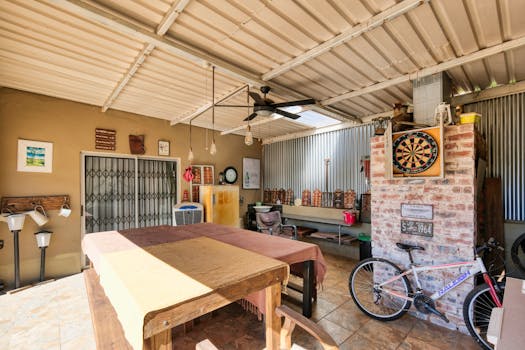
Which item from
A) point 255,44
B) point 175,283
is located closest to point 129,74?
point 255,44

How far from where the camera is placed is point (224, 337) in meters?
2.38

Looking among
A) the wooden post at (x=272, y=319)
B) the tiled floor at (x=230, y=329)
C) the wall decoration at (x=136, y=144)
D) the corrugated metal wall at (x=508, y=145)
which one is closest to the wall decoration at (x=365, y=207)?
the corrugated metal wall at (x=508, y=145)

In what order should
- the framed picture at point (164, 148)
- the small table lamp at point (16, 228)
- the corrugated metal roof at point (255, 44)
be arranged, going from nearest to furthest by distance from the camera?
1. the corrugated metal roof at point (255, 44)
2. the small table lamp at point (16, 228)
3. the framed picture at point (164, 148)

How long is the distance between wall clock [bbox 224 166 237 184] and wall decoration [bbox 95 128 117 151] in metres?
2.72

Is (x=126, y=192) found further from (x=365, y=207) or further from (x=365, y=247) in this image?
(x=365, y=207)

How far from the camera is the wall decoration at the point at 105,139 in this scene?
4566 millimetres

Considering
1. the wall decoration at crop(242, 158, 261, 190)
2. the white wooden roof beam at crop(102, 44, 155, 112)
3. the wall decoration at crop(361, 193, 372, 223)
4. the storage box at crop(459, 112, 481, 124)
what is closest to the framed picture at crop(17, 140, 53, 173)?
the white wooden roof beam at crop(102, 44, 155, 112)

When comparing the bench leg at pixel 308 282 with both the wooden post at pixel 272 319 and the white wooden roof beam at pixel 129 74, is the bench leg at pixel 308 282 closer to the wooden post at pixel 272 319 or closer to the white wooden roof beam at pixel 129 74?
the wooden post at pixel 272 319

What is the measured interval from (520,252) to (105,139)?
7.13 m

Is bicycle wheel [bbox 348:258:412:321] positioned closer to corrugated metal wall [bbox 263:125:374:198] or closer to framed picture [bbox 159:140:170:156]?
corrugated metal wall [bbox 263:125:374:198]

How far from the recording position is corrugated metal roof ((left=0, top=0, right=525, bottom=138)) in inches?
80.7

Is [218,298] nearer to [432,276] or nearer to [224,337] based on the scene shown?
[224,337]

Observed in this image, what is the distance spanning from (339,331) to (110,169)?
16.1ft

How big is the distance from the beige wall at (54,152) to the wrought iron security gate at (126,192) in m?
0.26
